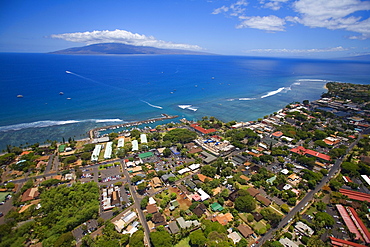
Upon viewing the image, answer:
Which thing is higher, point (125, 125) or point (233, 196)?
point (233, 196)

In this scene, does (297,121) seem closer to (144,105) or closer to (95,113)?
(144,105)

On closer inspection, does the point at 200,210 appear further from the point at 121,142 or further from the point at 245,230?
the point at 121,142

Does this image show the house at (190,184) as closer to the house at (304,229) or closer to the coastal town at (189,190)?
the coastal town at (189,190)

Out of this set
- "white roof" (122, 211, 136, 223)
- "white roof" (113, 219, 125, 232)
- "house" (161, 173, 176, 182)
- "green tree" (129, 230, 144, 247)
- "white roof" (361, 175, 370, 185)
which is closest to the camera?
"green tree" (129, 230, 144, 247)

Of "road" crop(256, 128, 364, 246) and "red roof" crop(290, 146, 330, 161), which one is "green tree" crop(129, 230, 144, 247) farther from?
"red roof" crop(290, 146, 330, 161)

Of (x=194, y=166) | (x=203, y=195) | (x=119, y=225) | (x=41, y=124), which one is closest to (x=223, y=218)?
(x=203, y=195)

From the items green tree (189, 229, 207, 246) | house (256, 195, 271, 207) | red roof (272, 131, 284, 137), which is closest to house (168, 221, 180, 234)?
green tree (189, 229, 207, 246)
